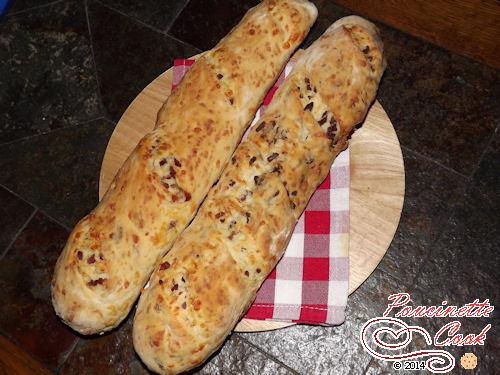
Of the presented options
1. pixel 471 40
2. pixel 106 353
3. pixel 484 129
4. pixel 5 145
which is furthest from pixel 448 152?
pixel 5 145

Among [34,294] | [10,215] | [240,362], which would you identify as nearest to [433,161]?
[240,362]

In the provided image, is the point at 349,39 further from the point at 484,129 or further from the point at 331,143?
the point at 484,129

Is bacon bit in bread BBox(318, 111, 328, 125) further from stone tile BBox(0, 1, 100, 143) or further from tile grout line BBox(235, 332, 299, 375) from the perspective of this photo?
stone tile BBox(0, 1, 100, 143)

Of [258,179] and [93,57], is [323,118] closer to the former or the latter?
[258,179]

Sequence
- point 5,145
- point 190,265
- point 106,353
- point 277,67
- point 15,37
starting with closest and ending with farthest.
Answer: point 190,265
point 277,67
point 106,353
point 5,145
point 15,37

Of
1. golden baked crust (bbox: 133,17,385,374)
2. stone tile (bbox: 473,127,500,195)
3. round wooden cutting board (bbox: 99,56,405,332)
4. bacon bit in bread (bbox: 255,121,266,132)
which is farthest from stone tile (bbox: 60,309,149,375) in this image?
stone tile (bbox: 473,127,500,195)

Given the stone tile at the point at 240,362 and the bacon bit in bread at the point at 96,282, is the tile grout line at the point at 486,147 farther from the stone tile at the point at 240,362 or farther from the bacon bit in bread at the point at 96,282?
the bacon bit in bread at the point at 96,282
